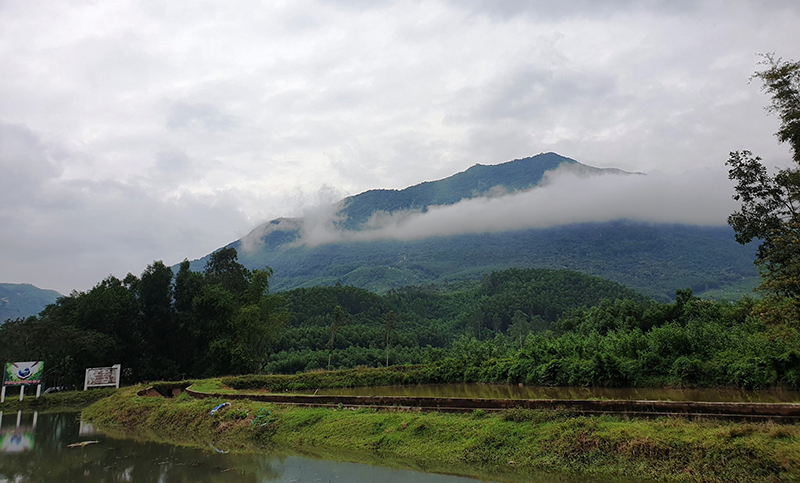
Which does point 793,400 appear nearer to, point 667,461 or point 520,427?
point 667,461

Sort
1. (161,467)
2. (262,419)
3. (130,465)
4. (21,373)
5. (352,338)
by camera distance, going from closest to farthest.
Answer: (161,467) → (130,465) → (262,419) → (21,373) → (352,338)

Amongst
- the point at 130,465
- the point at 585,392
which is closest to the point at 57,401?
the point at 130,465

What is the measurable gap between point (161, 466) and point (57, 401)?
23.1 m

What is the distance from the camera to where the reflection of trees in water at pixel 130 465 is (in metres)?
11.3

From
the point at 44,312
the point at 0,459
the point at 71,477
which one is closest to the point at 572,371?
the point at 71,477

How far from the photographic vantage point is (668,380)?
15.3 m

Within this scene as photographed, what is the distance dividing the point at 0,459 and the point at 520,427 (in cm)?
1504

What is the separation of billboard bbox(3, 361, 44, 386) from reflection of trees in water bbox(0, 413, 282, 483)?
16.3m

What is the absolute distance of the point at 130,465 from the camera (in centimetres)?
1277

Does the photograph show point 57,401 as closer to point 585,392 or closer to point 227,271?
point 227,271

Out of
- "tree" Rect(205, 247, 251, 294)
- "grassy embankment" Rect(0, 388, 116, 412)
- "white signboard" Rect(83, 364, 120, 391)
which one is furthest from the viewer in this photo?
"tree" Rect(205, 247, 251, 294)

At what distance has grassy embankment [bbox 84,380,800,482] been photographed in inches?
318

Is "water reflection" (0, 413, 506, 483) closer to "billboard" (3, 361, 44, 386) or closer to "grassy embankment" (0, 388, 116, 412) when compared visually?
"grassy embankment" (0, 388, 116, 412)

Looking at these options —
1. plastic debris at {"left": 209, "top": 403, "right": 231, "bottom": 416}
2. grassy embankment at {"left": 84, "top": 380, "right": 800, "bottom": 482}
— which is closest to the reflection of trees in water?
grassy embankment at {"left": 84, "top": 380, "right": 800, "bottom": 482}
